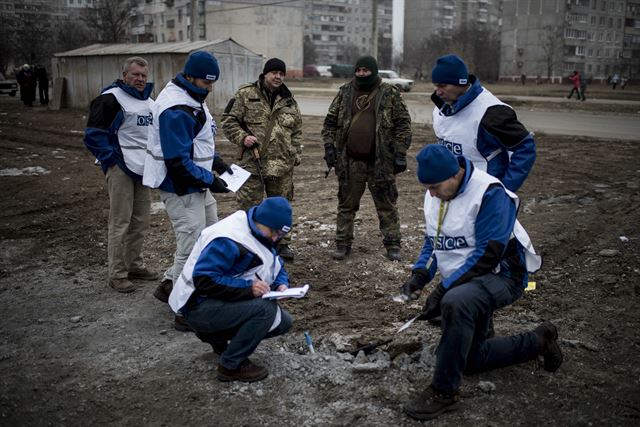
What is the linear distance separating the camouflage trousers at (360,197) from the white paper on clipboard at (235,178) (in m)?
1.42

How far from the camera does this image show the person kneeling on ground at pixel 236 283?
378 cm

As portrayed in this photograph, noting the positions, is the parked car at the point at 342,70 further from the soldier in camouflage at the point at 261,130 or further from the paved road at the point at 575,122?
the soldier in camouflage at the point at 261,130

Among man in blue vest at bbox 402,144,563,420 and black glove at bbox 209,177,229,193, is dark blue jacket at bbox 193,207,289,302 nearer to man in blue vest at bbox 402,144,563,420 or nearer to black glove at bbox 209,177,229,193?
man in blue vest at bbox 402,144,563,420

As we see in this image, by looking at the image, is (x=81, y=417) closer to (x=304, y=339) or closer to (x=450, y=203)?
(x=304, y=339)

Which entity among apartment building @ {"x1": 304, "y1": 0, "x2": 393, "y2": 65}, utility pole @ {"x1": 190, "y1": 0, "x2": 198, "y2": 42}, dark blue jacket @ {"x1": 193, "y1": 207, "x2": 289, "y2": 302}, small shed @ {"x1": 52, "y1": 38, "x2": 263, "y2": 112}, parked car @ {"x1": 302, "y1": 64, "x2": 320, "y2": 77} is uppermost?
apartment building @ {"x1": 304, "y1": 0, "x2": 393, "y2": 65}

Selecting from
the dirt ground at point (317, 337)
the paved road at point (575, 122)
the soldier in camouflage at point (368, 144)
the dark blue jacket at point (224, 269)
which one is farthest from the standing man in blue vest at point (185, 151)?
the paved road at point (575, 122)

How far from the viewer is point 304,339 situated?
4.80 m

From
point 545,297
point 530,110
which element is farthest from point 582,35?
point 545,297

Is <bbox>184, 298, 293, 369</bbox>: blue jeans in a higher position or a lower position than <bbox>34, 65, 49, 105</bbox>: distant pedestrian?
lower

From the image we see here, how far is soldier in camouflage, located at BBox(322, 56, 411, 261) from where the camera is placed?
20.8 ft

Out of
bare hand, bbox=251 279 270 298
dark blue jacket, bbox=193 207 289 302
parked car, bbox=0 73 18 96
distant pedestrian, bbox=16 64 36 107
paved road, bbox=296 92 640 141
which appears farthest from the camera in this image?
parked car, bbox=0 73 18 96

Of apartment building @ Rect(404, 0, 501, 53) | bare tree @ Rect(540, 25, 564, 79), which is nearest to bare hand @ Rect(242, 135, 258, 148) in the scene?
bare tree @ Rect(540, 25, 564, 79)

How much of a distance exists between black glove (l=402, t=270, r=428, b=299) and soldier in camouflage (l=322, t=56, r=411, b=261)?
2582mm

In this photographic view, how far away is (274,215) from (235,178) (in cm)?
171
